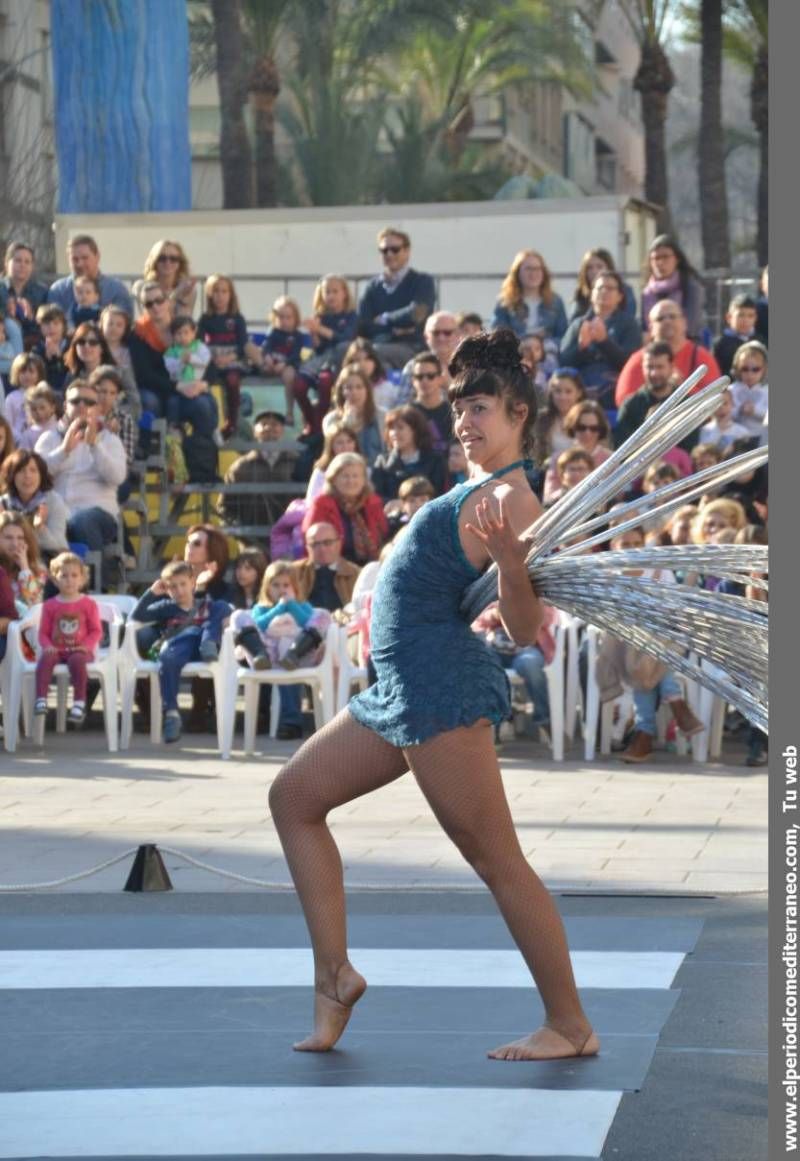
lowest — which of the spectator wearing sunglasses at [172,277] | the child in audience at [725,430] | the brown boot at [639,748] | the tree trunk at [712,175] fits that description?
the brown boot at [639,748]

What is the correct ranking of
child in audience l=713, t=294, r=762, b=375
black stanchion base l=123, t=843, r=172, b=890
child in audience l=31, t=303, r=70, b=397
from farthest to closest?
1. child in audience l=31, t=303, r=70, b=397
2. child in audience l=713, t=294, r=762, b=375
3. black stanchion base l=123, t=843, r=172, b=890

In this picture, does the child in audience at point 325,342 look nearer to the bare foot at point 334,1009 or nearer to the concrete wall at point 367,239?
the concrete wall at point 367,239

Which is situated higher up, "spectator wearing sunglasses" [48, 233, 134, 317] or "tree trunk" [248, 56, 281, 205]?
"tree trunk" [248, 56, 281, 205]

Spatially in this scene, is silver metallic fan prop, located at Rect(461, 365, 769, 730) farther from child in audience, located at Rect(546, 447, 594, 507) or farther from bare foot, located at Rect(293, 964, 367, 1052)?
child in audience, located at Rect(546, 447, 594, 507)

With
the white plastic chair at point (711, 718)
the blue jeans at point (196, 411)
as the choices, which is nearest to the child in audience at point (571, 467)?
the white plastic chair at point (711, 718)

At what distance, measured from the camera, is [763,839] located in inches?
362

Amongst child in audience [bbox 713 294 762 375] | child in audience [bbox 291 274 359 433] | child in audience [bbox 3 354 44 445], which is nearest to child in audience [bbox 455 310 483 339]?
child in audience [bbox 291 274 359 433]

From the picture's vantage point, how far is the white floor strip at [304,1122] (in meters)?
4.80

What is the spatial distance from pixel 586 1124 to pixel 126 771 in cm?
711

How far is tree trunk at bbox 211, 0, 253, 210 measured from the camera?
30.2 meters

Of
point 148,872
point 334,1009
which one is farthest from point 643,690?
point 334,1009

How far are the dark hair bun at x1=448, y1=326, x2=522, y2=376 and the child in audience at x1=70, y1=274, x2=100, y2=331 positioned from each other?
37.1 feet

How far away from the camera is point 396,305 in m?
16.4

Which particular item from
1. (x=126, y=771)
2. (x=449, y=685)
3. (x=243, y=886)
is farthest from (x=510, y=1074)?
(x=126, y=771)
